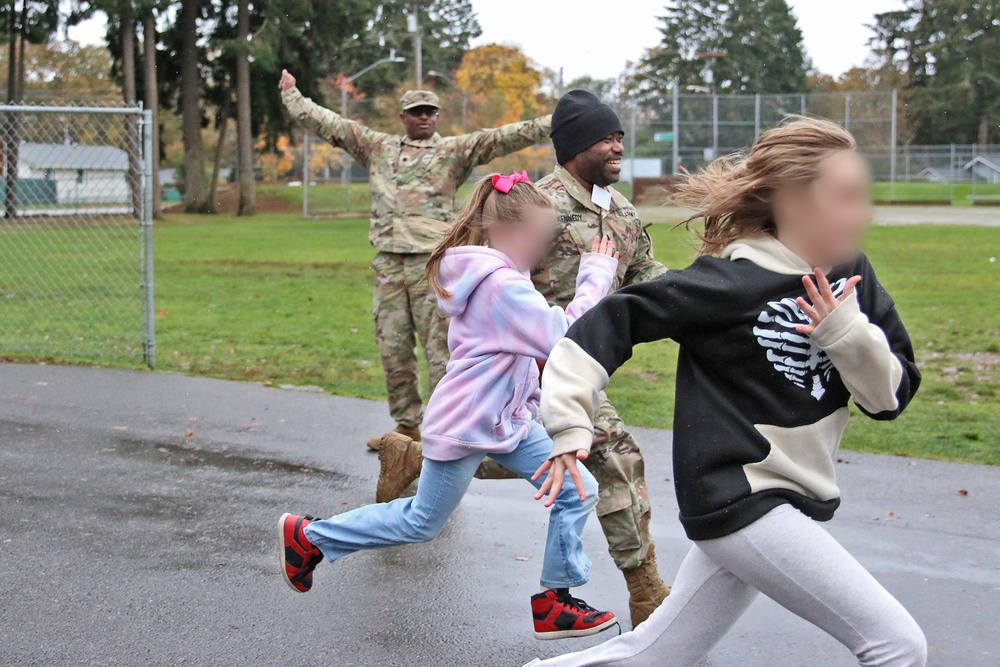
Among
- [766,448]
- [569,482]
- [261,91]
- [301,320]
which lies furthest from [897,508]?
[261,91]

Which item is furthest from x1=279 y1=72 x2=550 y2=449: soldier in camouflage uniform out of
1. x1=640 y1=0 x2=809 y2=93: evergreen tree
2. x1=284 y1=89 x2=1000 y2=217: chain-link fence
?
x1=640 y1=0 x2=809 y2=93: evergreen tree

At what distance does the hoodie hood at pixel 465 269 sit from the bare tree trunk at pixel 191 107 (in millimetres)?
46665

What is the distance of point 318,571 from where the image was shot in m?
4.94

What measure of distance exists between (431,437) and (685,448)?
4.38ft

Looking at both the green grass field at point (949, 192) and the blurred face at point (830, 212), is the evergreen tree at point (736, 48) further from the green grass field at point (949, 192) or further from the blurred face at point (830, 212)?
the blurred face at point (830, 212)

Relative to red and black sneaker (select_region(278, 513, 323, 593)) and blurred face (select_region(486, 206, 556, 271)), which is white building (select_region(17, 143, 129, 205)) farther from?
blurred face (select_region(486, 206, 556, 271))

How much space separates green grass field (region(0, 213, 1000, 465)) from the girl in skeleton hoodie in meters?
0.49

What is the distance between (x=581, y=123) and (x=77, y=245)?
14.7 m

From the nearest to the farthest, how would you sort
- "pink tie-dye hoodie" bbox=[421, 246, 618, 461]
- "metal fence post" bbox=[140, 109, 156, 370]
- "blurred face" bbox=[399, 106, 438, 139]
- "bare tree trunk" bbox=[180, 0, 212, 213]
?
1. "pink tie-dye hoodie" bbox=[421, 246, 618, 461]
2. "blurred face" bbox=[399, 106, 438, 139]
3. "metal fence post" bbox=[140, 109, 156, 370]
4. "bare tree trunk" bbox=[180, 0, 212, 213]

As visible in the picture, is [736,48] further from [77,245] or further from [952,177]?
[77,245]

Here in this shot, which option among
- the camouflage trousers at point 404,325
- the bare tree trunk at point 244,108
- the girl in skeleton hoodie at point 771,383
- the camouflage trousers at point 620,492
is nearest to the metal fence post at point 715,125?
the bare tree trunk at point 244,108

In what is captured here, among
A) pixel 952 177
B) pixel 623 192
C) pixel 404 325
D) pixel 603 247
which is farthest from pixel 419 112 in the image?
pixel 952 177

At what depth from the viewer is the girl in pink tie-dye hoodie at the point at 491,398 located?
3.88m

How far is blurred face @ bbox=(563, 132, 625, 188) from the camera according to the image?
15.5ft
